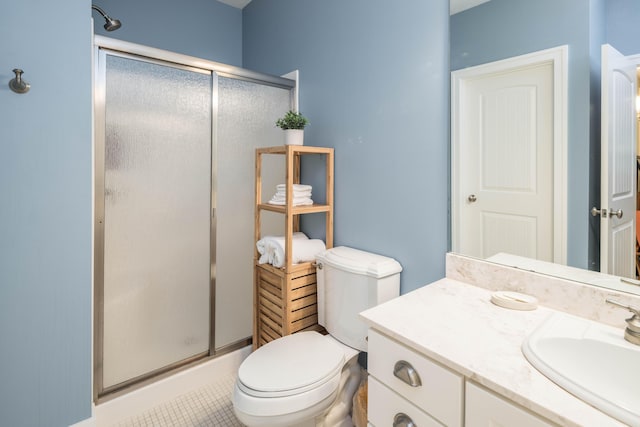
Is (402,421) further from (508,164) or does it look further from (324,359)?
(508,164)

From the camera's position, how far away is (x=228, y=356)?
2.13m

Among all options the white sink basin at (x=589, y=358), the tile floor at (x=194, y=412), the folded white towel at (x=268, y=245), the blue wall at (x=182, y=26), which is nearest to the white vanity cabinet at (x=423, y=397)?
the white sink basin at (x=589, y=358)

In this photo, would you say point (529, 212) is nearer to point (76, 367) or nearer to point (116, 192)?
point (116, 192)

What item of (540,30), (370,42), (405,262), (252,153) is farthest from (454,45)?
(252,153)

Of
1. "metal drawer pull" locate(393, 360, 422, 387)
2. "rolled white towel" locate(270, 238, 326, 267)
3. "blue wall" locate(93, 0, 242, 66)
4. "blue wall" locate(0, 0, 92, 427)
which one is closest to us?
"metal drawer pull" locate(393, 360, 422, 387)

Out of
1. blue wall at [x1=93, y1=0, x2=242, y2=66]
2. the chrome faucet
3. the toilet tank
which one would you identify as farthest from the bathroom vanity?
blue wall at [x1=93, y1=0, x2=242, y2=66]

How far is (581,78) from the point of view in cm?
103

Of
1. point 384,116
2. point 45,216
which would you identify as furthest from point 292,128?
point 45,216

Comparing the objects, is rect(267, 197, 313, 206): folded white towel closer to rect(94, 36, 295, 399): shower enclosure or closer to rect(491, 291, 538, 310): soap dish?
rect(94, 36, 295, 399): shower enclosure

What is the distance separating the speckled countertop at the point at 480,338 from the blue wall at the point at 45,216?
134 cm

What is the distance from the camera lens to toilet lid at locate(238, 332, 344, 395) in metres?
1.27

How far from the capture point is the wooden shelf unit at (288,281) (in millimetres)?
1757

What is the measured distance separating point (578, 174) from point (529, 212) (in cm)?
18

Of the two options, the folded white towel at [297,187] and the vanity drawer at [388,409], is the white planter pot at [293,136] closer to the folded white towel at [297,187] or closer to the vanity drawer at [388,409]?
the folded white towel at [297,187]
